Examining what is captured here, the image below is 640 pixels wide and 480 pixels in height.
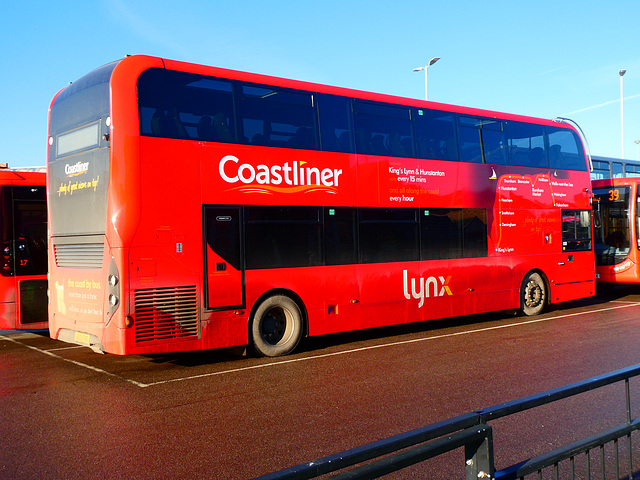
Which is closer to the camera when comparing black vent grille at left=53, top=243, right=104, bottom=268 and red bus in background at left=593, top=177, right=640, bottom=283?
black vent grille at left=53, top=243, right=104, bottom=268

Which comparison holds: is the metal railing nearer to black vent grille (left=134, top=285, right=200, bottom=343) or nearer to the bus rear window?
black vent grille (left=134, top=285, right=200, bottom=343)

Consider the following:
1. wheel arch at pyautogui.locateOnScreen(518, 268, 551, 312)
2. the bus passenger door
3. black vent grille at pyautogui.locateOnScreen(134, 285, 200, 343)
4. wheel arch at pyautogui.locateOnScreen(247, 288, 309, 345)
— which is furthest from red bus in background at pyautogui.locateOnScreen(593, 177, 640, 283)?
black vent grille at pyautogui.locateOnScreen(134, 285, 200, 343)

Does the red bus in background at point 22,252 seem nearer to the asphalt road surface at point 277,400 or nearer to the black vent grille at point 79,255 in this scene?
the asphalt road surface at point 277,400

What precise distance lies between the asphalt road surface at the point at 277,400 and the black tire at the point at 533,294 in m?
2.33

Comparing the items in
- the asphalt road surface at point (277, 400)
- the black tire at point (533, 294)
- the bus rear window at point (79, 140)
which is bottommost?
the asphalt road surface at point (277, 400)

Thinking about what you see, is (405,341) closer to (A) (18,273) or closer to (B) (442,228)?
(B) (442,228)

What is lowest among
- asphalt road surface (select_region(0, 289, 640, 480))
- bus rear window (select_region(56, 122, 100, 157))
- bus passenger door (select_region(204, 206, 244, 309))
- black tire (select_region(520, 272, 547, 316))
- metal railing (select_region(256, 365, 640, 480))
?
asphalt road surface (select_region(0, 289, 640, 480))

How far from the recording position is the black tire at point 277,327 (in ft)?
30.6

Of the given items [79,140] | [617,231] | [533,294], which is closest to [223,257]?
[79,140]

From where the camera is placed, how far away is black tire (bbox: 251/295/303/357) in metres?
9.34

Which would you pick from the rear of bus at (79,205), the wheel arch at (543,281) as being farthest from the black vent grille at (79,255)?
the wheel arch at (543,281)

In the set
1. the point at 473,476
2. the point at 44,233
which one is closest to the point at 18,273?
the point at 44,233

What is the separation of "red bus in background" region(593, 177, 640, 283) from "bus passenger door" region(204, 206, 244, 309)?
1242cm

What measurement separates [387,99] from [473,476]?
9.18m
